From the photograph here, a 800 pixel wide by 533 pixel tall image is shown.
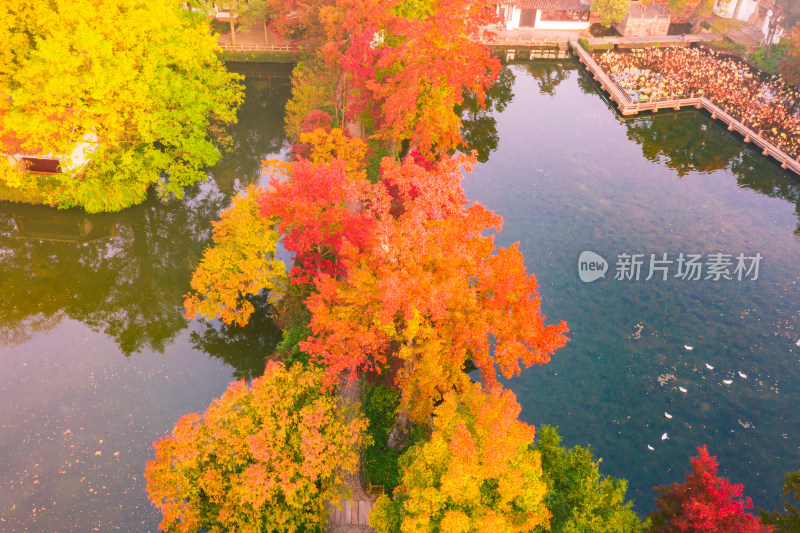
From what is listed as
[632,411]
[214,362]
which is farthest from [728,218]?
[214,362]

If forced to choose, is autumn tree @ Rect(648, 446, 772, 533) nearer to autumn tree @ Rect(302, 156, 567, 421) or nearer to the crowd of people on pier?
autumn tree @ Rect(302, 156, 567, 421)

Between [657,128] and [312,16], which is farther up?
[312,16]

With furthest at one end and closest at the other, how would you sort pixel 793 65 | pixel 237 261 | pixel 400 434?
pixel 793 65 → pixel 237 261 → pixel 400 434

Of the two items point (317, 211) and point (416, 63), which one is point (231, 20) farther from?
point (317, 211)

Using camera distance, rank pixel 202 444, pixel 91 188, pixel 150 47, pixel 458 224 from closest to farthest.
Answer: pixel 202 444 < pixel 458 224 < pixel 150 47 < pixel 91 188

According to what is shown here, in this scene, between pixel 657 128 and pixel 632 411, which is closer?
pixel 632 411

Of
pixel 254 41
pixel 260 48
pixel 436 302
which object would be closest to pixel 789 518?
pixel 436 302

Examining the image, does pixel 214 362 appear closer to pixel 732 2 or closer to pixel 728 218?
pixel 728 218
